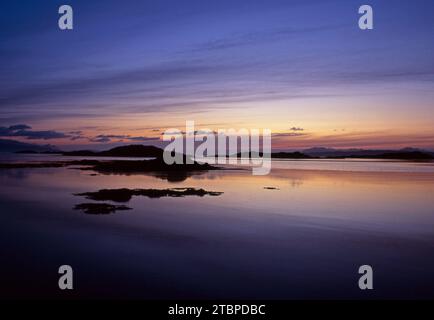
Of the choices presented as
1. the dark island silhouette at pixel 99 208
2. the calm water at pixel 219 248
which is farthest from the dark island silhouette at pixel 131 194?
the dark island silhouette at pixel 99 208

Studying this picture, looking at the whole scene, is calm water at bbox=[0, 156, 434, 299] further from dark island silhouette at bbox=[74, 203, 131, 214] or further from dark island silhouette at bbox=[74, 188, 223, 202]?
dark island silhouette at bbox=[74, 188, 223, 202]

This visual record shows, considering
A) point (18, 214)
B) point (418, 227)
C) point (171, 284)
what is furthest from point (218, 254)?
point (18, 214)

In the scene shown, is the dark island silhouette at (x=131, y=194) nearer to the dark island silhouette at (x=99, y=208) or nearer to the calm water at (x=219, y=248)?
the calm water at (x=219, y=248)

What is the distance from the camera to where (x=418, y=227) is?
70.9 ft

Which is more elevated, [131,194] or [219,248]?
[131,194]

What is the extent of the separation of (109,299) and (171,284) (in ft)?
6.58

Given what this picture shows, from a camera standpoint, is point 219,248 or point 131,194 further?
point 131,194

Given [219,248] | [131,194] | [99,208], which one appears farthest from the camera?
[131,194]

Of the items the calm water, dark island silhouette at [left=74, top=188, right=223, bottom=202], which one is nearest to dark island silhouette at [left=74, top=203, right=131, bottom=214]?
the calm water

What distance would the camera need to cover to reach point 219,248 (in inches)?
667

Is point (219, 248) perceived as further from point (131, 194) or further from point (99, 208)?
point (131, 194)

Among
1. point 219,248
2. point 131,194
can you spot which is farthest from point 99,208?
point 219,248

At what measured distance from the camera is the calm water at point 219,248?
482 inches
